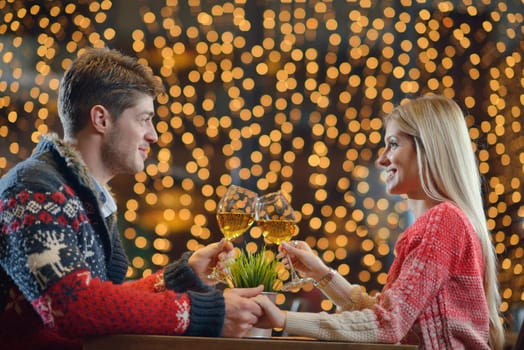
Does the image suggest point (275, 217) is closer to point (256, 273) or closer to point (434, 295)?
point (256, 273)

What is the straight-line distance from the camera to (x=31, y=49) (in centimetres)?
321

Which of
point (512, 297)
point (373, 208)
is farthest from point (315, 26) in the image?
point (512, 297)

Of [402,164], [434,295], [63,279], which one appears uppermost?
[402,164]

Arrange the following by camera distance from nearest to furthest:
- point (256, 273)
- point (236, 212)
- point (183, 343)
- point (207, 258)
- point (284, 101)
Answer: point (183, 343), point (256, 273), point (236, 212), point (207, 258), point (284, 101)

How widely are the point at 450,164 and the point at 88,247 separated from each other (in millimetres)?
858

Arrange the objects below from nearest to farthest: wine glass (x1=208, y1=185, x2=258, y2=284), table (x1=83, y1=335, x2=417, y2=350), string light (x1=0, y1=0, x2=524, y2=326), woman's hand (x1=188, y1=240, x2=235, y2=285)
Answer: table (x1=83, y1=335, x2=417, y2=350) < wine glass (x1=208, y1=185, x2=258, y2=284) < woman's hand (x1=188, y1=240, x2=235, y2=285) < string light (x1=0, y1=0, x2=524, y2=326)

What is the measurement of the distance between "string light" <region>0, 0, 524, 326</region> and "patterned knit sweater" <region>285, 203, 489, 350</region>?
1.59 meters

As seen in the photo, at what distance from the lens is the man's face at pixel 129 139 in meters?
1.61

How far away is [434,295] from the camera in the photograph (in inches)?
59.3

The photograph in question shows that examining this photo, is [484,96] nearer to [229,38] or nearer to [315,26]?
[315,26]

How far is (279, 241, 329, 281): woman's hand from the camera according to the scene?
1.72m

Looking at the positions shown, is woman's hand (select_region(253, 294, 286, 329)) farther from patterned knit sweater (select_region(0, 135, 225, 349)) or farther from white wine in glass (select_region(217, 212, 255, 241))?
white wine in glass (select_region(217, 212, 255, 241))

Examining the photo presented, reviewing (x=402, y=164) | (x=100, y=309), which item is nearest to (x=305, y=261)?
(x=402, y=164)

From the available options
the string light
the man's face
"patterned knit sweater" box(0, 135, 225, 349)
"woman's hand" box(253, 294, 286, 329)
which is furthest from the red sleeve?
the string light
